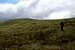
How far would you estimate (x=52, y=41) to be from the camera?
212 feet

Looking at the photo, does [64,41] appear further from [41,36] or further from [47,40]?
[41,36]

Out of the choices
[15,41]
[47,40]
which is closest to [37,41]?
[47,40]

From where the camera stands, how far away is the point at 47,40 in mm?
66750

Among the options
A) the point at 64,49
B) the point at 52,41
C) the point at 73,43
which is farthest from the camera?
the point at 52,41

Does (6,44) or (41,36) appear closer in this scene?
(6,44)

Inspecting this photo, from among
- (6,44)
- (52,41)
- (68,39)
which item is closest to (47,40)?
(52,41)

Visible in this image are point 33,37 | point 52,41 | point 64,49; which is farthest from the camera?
point 33,37

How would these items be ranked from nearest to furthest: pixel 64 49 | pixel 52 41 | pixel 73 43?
pixel 64 49
pixel 73 43
pixel 52 41

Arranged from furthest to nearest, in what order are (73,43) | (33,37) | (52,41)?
(33,37)
(52,41)
(73,43)

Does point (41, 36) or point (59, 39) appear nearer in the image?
point (59, 39)

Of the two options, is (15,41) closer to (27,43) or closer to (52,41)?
(27,43)

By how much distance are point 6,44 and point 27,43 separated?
6911 millimetres

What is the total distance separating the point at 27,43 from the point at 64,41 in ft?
38.6

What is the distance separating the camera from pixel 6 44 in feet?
213
